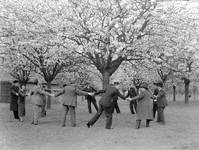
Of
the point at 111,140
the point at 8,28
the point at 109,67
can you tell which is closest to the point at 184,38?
the point at 109,67

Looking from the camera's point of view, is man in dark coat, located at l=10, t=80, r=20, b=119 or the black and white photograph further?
man in dark coat, located at l=10, t=80, r=20, b=119

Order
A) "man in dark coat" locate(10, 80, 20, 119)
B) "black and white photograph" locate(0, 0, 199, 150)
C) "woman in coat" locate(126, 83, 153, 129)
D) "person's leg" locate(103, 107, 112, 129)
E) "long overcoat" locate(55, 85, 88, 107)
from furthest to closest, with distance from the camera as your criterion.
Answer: "man in dark coat" locate(10, 80, 20, 119) → "long overcoat" locate(55, 85, 88, 107) → "woman in coat" locate(126, 83, 153, 129) → "person's leg" locate(103, 107, 112, 129) → "black and white photograph" locate(0, 0, 199, 150)

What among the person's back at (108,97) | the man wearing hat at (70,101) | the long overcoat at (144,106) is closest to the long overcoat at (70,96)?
the man wearing hat at (70,101)

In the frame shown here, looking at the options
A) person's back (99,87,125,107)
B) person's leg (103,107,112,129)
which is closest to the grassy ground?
person's leg (103,107,112,129)

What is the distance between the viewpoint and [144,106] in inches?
432

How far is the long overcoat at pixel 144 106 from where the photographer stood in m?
10.9

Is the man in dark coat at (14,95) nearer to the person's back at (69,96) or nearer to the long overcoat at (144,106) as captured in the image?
the person's back at (69,96)

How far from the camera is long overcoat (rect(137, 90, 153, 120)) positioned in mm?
10859

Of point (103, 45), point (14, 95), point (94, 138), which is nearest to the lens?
point (94, 138)

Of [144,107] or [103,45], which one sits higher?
[103,45]

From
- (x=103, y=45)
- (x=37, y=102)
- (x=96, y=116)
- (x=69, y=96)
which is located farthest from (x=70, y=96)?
(x=103, y=45)

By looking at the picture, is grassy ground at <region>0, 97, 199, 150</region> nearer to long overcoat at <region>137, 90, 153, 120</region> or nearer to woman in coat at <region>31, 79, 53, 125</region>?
long overcoat at <region>137, 90, 153, 120</region>

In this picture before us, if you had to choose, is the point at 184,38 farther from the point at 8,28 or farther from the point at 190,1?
the point at 8,28

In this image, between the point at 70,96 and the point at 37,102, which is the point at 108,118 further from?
the point at 37,102
